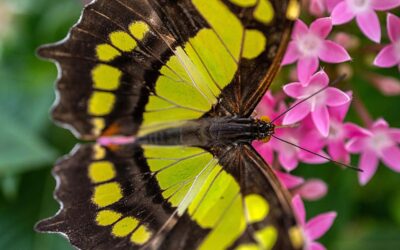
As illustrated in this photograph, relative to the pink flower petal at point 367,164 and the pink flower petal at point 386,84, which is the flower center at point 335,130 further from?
the pink flower petal at point 386,84

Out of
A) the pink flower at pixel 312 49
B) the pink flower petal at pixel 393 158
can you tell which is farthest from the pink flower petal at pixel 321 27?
the pink flower petal at pixel 393 158

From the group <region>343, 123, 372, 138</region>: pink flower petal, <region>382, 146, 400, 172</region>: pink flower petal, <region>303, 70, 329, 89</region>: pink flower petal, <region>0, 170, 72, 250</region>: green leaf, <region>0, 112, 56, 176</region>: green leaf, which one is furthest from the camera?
<region>0, 170, 72, 250</region>: green leaf

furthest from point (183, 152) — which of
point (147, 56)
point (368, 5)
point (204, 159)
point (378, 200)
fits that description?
point (378, 200)


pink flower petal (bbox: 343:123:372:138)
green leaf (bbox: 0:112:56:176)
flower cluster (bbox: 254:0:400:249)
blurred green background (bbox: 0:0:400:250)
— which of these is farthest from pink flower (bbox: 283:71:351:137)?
green leaf (bbox: 0:112:56:176)

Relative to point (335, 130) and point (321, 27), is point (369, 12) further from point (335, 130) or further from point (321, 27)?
point (335, 130)

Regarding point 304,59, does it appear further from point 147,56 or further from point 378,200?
point 378,200

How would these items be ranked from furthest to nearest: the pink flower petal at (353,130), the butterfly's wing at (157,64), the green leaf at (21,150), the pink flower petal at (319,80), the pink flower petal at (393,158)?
1. the green leaf at (21,150)
2. the pink flower petal at (393,158)
3. the pink flower petal at (353,130)
4. the pink flower petal at (319,80)
5. the butterfly's wing at (157,64)

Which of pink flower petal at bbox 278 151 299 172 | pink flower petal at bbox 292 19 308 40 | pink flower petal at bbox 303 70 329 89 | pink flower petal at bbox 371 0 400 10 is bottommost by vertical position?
pink flower petal at bbox 278 151 299 172

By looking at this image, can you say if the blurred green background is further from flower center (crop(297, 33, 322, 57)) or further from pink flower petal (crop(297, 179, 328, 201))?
flower center (crop(297, 33, 322, 57))
